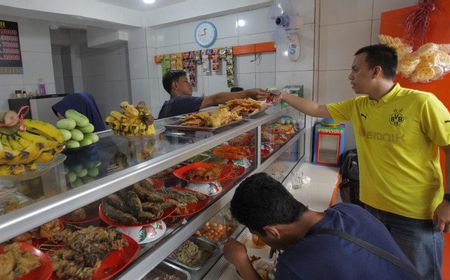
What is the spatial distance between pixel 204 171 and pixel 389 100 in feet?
3.65

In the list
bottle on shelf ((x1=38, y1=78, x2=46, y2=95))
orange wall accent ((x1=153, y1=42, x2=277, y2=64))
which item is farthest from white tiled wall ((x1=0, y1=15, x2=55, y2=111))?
orange wall accent ((x1=153, y1=42, x2=277, y2=64))

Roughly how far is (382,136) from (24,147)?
1660 millimetres

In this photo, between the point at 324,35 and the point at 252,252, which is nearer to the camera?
the point at 252,252

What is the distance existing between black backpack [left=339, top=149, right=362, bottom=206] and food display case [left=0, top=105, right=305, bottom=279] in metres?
1.01

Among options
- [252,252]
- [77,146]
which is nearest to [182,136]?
[77,146]

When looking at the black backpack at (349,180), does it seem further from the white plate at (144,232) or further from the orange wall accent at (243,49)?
the white plate at (144,232)

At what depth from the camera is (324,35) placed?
10.0ft

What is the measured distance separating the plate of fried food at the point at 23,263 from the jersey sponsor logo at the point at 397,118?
1.65 meters

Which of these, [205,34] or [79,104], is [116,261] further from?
[205,34]

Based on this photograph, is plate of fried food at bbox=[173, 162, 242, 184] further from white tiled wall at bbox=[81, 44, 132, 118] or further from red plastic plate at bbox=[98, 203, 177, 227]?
white tiled wall at bbox=[81, 44, 132, 118]

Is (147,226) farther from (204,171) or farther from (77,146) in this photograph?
(204,171)

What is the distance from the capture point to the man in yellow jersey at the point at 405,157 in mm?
Answer: 1421

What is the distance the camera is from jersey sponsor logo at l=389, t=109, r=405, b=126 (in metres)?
1.49

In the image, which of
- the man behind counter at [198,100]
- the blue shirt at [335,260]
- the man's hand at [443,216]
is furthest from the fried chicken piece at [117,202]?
the man's hand at [443,216]
